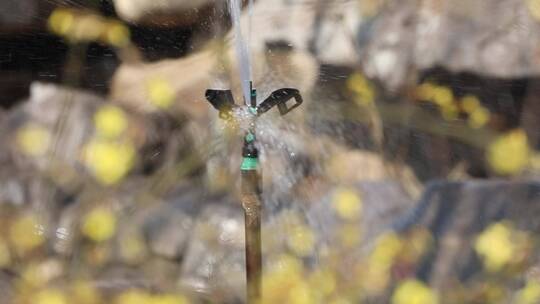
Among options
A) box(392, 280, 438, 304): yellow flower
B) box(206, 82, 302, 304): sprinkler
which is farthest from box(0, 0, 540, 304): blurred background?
box(206, 82, 302, 304): sprinkler

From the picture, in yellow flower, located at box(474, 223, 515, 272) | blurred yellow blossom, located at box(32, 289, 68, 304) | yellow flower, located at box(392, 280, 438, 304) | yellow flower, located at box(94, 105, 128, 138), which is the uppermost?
yellow flower, located at box(94, 105, 128, 138)

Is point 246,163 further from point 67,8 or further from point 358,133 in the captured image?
point 67,8

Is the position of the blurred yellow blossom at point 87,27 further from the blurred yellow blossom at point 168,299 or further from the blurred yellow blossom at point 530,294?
the blurred yellow blossom at point 530,294

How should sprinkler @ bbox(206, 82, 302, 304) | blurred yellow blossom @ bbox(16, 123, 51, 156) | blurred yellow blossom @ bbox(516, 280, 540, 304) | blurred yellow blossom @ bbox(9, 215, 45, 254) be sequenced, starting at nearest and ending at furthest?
sprinkler @ bbox(206, 82, 302, 304) → blurred yellow blossom @ bbox(516, 280, 540, 304) → blurred yellow blossom @ bbox(9, 215, 45, 254) → blurred yellow blossom @ bbox(16, 123, 51, 156)

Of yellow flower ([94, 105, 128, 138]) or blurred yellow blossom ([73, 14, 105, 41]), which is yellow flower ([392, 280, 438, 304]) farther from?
blurred yellow blossom ([73, 14, 105, 41])

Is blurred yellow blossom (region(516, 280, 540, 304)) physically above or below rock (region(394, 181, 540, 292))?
below

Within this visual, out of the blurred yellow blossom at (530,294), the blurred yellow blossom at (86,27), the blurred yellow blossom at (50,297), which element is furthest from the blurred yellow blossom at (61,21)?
the blurred yellow blossom at (530,294)

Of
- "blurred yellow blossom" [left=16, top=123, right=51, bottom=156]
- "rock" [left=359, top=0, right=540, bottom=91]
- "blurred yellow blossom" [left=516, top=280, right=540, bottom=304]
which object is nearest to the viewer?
"blurred yellow blossom" [left=516, top=280, right=540, bottom=304]
